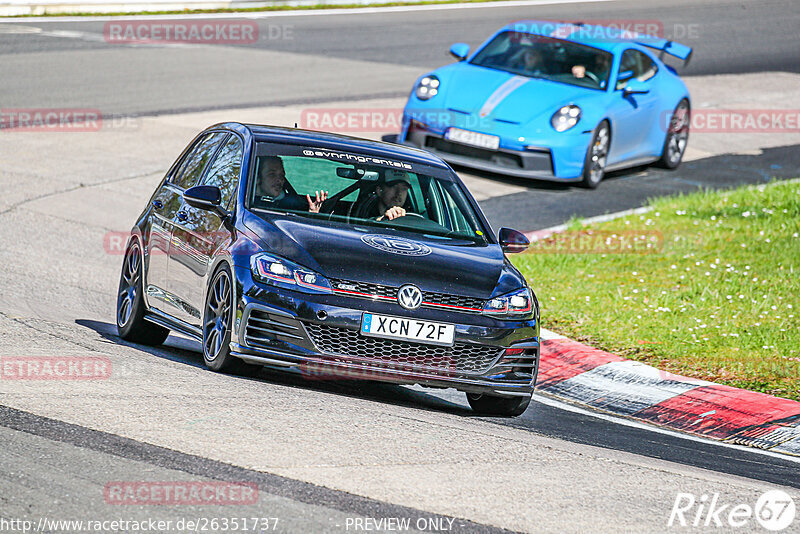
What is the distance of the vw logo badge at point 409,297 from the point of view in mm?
7051

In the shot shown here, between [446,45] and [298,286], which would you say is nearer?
[298,286]

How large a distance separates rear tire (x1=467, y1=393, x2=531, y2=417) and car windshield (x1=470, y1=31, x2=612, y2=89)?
8.75 metres

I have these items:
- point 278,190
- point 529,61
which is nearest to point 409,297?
point 278,190

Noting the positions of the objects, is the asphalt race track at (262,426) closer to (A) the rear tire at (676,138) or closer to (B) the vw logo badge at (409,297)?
(A) the rear tire at (676,138)

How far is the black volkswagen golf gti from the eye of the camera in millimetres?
7016

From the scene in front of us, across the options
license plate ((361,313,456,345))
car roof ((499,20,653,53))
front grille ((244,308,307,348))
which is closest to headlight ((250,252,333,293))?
front grille ((244,308,307,348))

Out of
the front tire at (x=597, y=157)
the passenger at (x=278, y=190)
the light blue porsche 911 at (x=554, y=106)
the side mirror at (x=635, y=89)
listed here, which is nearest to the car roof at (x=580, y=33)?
the light blue porsche 911 at (x=554, y=106)

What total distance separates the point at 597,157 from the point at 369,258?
8.84 metres

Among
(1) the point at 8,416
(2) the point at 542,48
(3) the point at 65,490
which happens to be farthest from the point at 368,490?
(2) the point at 542,48

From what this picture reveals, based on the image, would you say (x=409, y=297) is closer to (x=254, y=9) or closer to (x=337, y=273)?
(x=337, y=273)

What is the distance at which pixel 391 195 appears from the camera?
8.24m

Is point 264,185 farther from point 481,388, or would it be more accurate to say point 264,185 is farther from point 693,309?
point 693,309

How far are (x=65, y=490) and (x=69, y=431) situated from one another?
2.43 feet

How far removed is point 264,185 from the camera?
314 inches
